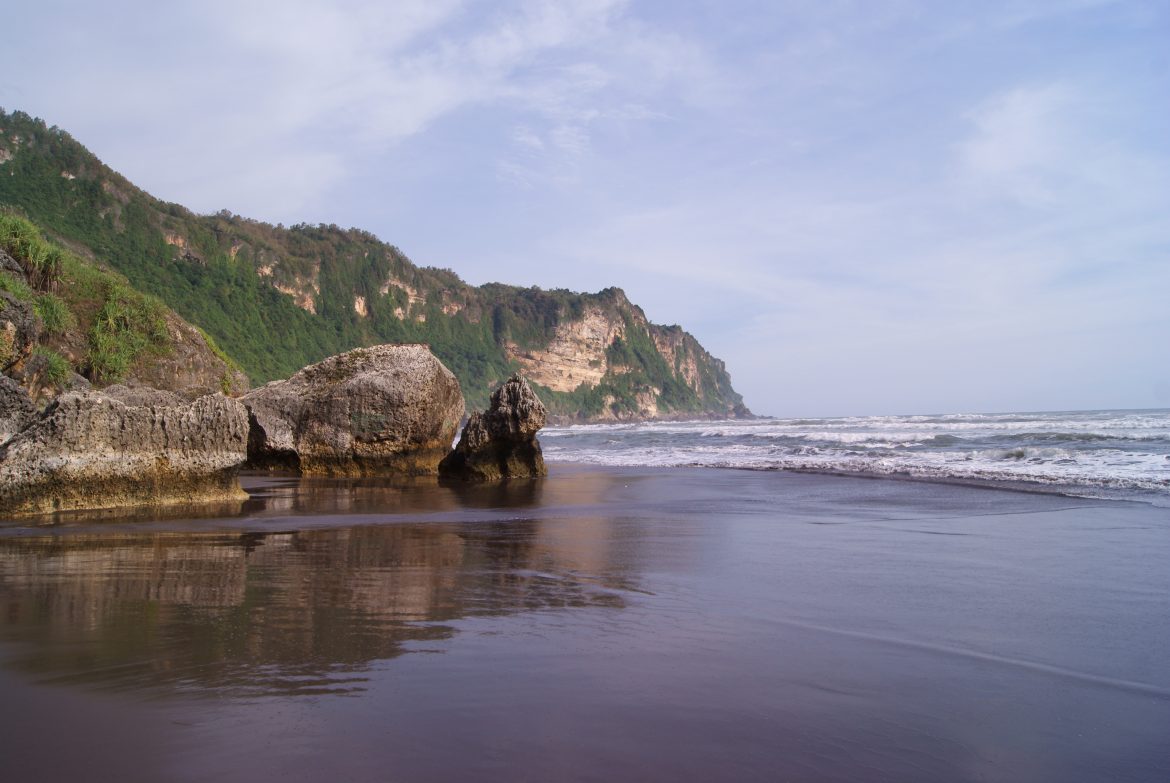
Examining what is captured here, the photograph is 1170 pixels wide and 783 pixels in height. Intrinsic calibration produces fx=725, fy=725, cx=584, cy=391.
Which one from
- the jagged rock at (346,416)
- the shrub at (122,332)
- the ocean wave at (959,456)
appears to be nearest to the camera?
the ocean wave at (959,456)

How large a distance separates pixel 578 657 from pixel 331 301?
270ft

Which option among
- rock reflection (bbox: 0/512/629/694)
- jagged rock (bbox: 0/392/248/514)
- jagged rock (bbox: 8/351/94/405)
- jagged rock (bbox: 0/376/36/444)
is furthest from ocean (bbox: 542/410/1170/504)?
jagged rock (bbox: 0/376/36/444)

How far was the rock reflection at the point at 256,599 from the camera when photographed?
9.49ft

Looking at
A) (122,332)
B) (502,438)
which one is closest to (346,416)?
(502,438)

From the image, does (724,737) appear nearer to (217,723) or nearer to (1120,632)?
(217,723)

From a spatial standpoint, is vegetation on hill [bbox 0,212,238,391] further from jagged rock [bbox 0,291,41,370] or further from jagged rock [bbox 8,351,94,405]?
jagged rock [bbox 0,291,41,370]

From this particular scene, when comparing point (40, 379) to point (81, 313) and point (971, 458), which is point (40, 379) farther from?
point (971, 458)

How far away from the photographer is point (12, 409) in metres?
7.66

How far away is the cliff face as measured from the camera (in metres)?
53.6

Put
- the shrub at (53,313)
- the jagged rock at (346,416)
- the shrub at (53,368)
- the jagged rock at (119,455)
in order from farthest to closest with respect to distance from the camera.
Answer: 1. the jagged rock at (346,416)
2. the shrub at (53,313)
3. the shrub at (53,368)
4. the jagged rock at (119,455)

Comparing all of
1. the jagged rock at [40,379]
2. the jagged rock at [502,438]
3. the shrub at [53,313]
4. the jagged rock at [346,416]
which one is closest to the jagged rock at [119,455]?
the jagged rock at [40,379]

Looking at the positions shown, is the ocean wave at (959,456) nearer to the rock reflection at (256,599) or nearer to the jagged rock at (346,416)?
the jagged rock at (346,416)

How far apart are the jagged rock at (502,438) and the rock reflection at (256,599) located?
781 centimetres

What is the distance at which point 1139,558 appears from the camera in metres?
5.58
